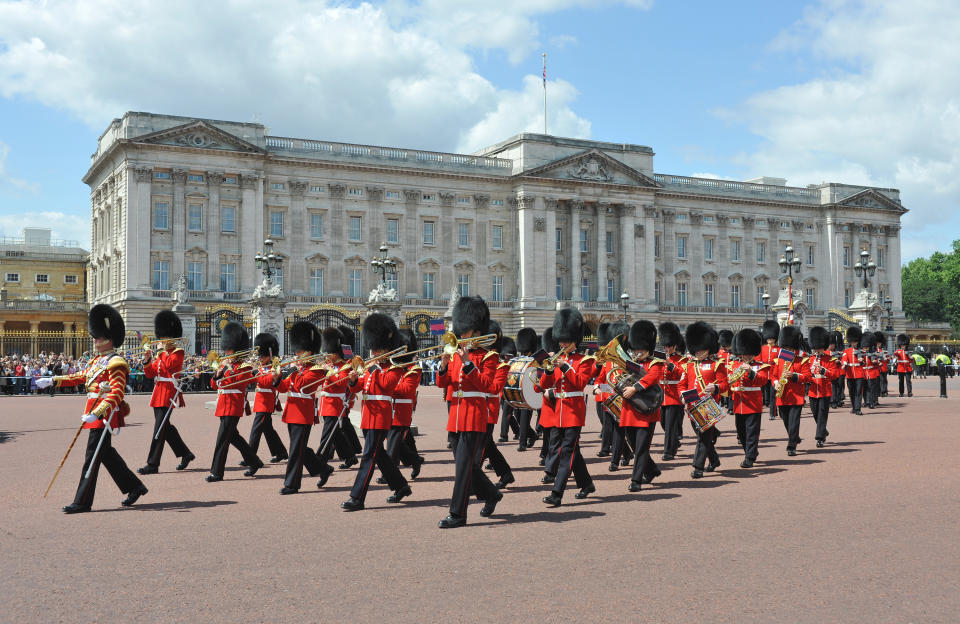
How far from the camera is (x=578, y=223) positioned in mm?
58688

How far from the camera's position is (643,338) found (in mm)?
10961

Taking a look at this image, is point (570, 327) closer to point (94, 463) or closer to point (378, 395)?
point (378, 395)

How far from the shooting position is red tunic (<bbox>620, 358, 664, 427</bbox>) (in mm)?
10336

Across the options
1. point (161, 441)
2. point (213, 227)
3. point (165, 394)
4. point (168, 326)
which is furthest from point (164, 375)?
point (213, 227)

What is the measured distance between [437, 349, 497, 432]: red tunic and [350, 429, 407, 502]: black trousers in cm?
95

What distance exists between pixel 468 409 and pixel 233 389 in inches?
159

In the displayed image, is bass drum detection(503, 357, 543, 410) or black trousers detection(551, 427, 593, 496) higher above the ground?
bass drum detection(503, 357, 543, 410)

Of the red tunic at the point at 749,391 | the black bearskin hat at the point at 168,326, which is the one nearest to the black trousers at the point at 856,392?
the red tunic at the point at 749,391

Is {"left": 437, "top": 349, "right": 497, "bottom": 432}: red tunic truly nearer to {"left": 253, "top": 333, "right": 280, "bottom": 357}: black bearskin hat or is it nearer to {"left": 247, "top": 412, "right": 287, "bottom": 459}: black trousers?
{"left": 247, "top": 412, "right": 287, "bottom": 459}: black trousers

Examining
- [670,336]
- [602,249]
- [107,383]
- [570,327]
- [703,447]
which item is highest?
[602,249]

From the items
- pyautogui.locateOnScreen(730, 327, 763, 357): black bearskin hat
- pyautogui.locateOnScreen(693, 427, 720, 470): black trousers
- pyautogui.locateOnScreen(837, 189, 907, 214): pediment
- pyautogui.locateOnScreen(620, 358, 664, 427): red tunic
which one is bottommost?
pyautogui.locateOnScreen(693, 427, 720, 470): black trousers

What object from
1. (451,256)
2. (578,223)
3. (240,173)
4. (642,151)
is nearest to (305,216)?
(240,173)

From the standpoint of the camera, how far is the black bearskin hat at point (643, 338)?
1085 centimetres

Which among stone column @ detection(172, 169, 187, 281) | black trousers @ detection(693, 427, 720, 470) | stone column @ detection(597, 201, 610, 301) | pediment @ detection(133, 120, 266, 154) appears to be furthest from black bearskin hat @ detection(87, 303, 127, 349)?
stone column @ detection(597, 201, 610, 301)
